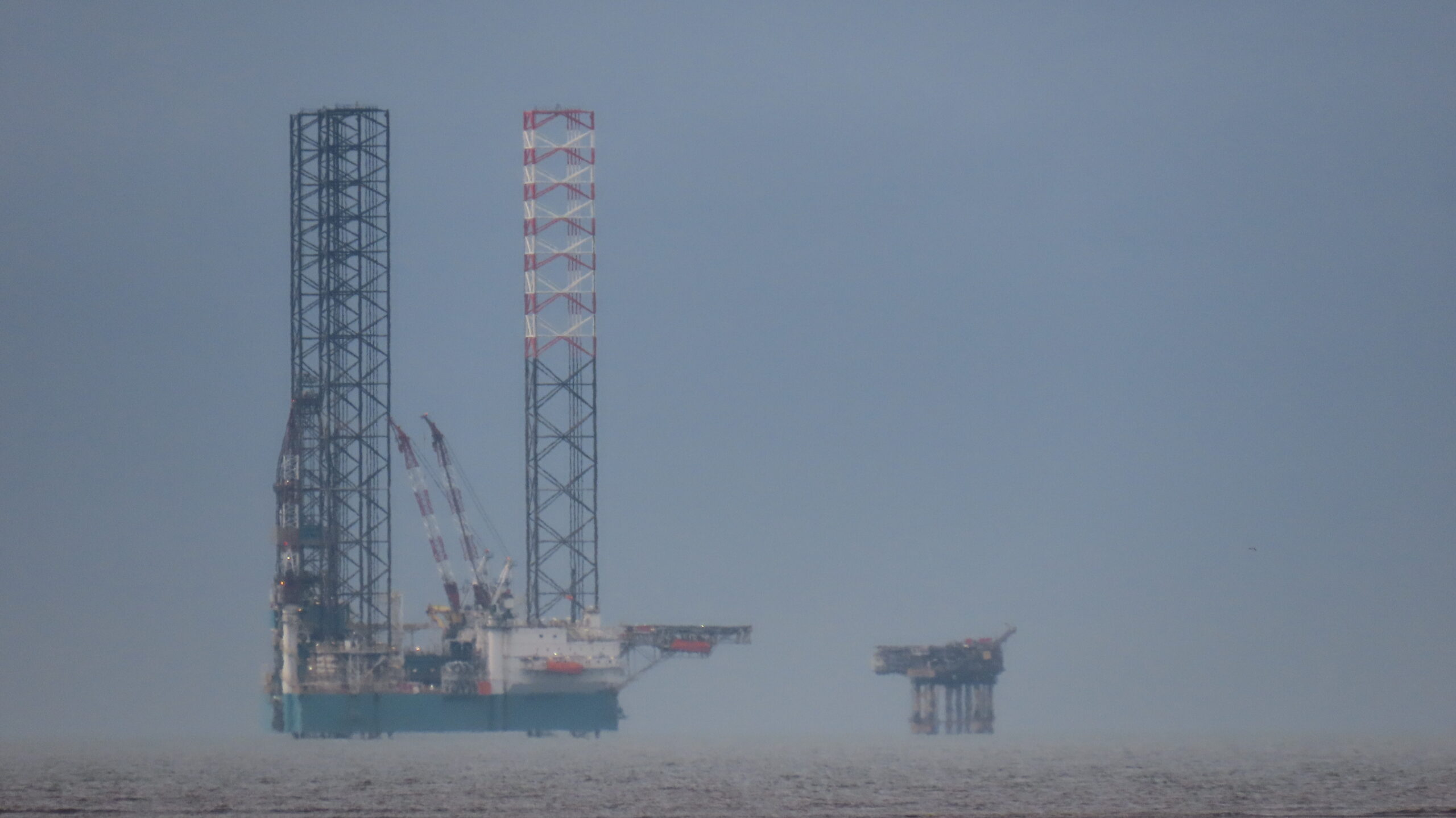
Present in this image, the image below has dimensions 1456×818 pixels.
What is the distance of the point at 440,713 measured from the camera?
11394cm

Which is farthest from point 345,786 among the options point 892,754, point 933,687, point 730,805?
point 933,687

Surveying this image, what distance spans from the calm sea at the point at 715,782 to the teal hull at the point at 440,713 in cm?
149

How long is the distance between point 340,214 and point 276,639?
24286mm

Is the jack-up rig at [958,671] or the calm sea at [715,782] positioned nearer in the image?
the calm sea at [715,782]

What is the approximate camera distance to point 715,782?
79438 mm

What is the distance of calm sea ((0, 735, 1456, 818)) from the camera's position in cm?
6088

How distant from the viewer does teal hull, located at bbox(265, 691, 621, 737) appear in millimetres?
112250

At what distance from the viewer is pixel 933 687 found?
484 ft

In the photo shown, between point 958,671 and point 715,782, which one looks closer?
point 715,782

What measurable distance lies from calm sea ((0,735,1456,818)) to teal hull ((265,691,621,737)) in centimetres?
149

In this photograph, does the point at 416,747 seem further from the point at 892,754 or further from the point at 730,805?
the point at 730,805

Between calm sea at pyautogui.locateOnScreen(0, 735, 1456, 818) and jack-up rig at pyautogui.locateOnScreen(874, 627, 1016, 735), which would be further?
jack-up rig at pyautogui.locateOnScreen(874, 627, 1016, 735)

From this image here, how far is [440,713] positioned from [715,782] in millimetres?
37739

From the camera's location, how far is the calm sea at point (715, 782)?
6088 cm
